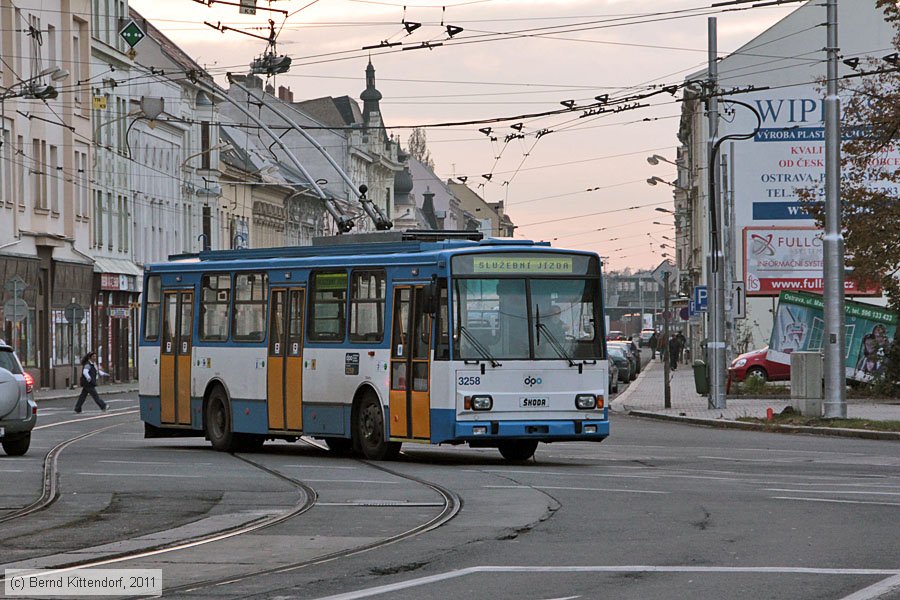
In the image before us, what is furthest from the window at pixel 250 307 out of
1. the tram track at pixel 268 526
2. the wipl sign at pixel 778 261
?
the wipl sign at pixel 778 261

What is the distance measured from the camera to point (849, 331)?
46.8 m

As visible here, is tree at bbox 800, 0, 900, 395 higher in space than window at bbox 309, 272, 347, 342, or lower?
higher

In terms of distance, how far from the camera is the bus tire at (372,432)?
23.3 metres

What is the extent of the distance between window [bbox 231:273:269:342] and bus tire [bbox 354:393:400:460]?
8.47 feet

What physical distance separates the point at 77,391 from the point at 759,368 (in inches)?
893

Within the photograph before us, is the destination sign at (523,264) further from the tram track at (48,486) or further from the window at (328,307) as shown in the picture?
the tram track at (48,486)

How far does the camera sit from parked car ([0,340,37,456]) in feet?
78.8

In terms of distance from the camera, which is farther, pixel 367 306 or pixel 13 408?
pixel 13 408

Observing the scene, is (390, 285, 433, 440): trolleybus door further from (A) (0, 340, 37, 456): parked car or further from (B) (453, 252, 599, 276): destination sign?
(A) (0, 340, 37, 456): parked car

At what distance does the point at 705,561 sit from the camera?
1178 cm

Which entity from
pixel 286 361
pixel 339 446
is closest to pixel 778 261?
pixel 339 446

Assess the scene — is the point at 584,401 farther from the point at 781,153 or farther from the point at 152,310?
the point at 781,153

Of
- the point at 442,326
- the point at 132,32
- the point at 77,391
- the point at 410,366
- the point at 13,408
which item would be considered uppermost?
the point at 132,32

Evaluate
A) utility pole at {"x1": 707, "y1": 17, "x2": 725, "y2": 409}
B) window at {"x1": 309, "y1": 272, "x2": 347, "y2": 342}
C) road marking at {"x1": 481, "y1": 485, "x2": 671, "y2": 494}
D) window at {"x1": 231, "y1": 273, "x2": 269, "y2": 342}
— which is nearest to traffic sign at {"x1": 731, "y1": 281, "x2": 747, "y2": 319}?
utility pole at {"x1": 707, "y1": 17, "x2": 725, "y2": 409}
